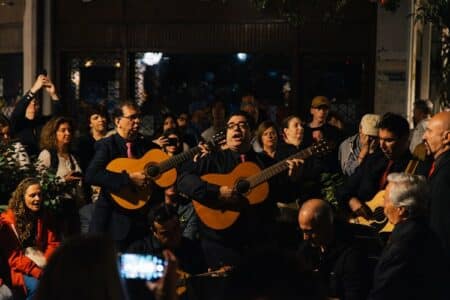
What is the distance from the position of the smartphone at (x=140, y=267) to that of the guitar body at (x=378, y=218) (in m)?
3.59

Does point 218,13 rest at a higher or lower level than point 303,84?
higher

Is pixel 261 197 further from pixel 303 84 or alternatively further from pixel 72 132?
pixel 303 84

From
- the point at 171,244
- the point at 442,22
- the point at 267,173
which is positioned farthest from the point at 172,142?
the point at 442,22

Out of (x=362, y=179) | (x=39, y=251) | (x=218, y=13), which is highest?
(x=218, y=13)

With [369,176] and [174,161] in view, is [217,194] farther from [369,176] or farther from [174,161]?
[369,176]

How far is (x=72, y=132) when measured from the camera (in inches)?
440

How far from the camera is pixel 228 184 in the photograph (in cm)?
874

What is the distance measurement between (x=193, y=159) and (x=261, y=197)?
0.69m

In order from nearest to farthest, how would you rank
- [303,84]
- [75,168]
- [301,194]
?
[301,194], [75,168], [303,84]

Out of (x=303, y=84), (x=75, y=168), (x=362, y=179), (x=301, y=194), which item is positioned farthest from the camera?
(x=303, y=84)

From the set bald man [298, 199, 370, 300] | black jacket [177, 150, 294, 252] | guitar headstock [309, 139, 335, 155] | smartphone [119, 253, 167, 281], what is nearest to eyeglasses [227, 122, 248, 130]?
black jacket [177, 150, 294, 252]

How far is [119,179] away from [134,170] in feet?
0.80

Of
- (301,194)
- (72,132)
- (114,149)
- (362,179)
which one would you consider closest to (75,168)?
(72,132)

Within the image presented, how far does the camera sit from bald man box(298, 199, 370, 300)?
21.9ft
